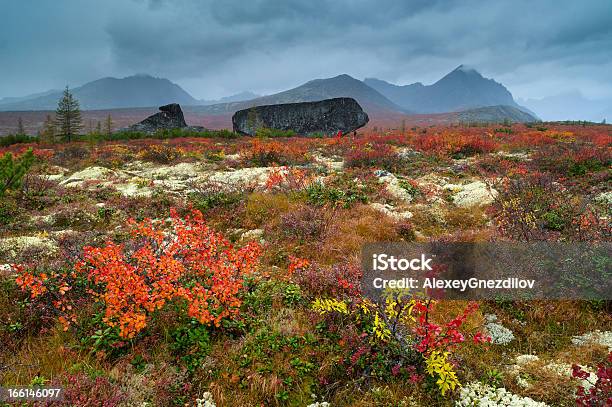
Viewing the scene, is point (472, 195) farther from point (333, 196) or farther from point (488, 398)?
point (488, 398)

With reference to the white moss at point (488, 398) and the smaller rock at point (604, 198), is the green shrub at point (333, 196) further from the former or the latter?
the white moss at point (488, 398)

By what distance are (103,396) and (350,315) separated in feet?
9.83

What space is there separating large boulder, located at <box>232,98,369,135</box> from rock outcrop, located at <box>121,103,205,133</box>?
6.82 m

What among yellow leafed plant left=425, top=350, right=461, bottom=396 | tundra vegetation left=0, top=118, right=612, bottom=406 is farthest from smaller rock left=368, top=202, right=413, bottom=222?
yellow leafed plant left=425, top=350, right=461, bottom=396

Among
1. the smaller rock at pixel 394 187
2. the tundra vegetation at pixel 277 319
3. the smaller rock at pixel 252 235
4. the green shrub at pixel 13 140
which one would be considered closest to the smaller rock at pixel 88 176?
the tundra vegetation at pixel 277 319

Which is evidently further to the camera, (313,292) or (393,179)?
(393,179)

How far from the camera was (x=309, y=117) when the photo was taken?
38625 mm

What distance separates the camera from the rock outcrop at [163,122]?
38938 mm

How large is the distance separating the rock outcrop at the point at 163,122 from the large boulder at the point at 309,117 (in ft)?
22.4

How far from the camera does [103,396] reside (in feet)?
11.7

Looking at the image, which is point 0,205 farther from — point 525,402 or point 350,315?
point 525,402

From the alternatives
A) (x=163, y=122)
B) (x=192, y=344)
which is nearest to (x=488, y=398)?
(x=192, y=344)

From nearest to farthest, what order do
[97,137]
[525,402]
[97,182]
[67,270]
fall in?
[525,402]
[67,270]
[97,182]
[97,137]

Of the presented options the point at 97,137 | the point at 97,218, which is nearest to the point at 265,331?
the point at 97,218
